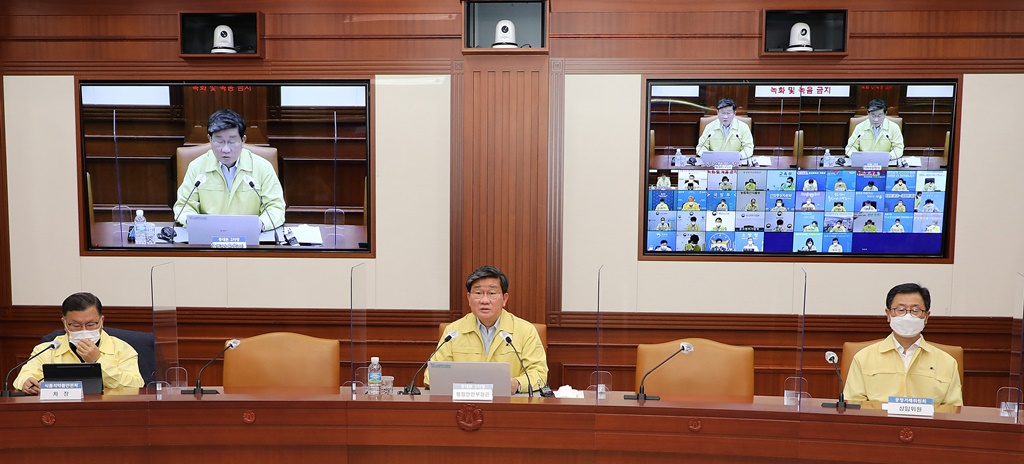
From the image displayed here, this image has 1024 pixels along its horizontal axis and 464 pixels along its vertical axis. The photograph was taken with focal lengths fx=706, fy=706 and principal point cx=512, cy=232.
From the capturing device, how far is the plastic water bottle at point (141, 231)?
12.7 ft

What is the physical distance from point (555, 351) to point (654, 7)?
6.23 ft

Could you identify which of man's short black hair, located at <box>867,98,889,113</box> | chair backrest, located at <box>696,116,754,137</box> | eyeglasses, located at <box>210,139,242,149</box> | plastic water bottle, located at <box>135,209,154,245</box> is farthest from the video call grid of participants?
plastic water bottle, located at <box>135,209,154,245</box>

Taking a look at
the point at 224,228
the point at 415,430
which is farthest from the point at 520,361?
the point at 224,228

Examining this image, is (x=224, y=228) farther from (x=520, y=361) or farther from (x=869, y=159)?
(x=869, y=159)

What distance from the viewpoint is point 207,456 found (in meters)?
2.45

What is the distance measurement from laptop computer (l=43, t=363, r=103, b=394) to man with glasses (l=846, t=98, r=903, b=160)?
357 centimetres

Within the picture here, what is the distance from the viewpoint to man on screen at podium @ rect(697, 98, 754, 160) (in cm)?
371

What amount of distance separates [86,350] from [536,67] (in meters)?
2.37

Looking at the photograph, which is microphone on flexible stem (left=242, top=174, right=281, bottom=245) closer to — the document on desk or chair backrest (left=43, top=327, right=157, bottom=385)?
the document on desk

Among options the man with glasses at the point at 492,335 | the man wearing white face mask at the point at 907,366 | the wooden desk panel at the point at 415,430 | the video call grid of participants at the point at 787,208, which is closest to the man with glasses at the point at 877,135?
the video call grid of participants at the point at 787,208

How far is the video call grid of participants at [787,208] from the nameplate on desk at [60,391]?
2.66m

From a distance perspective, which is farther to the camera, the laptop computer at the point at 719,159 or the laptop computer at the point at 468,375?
the laptop computer at the point at 719,159

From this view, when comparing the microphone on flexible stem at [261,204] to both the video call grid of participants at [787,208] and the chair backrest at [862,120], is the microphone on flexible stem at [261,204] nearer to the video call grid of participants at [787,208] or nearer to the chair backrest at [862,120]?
the video call grid of participants at [787,208]

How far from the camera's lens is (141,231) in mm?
3891
